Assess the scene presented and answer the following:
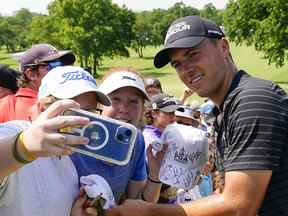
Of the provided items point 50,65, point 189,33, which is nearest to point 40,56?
point 50,65

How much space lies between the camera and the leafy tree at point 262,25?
46406 millimetres

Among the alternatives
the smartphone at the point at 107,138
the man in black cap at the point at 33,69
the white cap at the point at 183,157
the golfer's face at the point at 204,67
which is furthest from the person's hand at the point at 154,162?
Result: the man in black cap at the point at 33,69

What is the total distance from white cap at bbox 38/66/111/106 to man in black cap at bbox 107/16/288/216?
2.08ft

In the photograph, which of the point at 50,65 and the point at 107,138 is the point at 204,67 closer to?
the point at 107,138

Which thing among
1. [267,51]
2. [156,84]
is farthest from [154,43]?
[156,84]

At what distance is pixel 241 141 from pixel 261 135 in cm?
11

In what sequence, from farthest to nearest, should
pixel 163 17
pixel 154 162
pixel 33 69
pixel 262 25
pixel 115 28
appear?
pixel 163 17
pixel 115 28
pixel 262 25
pixel 33 69
pixel 154 162

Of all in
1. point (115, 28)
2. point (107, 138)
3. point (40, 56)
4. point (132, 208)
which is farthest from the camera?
point (115, 28)

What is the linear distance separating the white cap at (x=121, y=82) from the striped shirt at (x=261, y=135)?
31.6 inches

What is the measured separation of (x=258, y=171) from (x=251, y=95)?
1.35ft

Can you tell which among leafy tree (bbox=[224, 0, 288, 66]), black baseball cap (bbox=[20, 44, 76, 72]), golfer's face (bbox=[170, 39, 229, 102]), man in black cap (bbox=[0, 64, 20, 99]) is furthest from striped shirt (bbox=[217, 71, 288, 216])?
leafy tree (bbox=[224, 0, 288, 66])

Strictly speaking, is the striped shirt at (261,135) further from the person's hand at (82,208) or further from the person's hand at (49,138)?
the person's hand at (49,138)

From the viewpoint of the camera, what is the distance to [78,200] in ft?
8.63

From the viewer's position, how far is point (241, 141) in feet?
9.21
